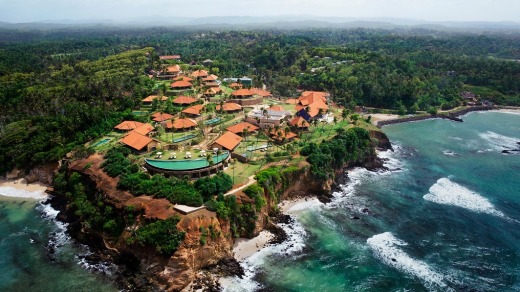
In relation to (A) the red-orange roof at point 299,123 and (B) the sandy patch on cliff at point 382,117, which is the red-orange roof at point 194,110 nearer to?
(A) the red-orange roof at point 299,123

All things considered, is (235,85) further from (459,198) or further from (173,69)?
(459,198)

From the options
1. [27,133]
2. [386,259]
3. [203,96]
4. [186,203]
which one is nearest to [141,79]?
[203,96]

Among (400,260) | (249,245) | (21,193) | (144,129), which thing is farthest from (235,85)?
(400,260)

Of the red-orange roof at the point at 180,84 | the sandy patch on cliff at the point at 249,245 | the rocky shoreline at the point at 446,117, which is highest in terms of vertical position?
the red-orange roof at the point at 180,84

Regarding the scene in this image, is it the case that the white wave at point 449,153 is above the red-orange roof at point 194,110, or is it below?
below

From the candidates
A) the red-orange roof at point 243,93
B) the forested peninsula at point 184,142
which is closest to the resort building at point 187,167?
the forested peninsula at point 184,142

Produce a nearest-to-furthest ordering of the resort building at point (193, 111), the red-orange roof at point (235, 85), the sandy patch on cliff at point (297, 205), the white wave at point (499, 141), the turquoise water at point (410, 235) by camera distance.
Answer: the turquoise water at point (410, 235)
the sandy patch on cliff at point (297, 205)
the resort building at point (193, 111)
the white wave at point (499, 141)
the red-orange roof at point (235, 85)

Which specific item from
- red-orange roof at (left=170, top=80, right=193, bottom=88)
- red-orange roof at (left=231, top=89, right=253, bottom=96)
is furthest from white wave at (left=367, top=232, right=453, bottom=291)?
red-orange roof at (left=170, top=80, right=193, bottom=88)
